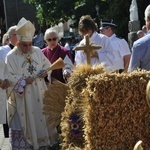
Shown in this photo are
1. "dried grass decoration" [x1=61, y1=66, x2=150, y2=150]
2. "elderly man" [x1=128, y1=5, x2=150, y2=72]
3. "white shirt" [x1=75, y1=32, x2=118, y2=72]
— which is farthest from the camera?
"white shirt" [x1=75, y1=32, x2=118, y2=72]

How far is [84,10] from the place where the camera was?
3397cm

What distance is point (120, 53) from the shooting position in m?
7.93

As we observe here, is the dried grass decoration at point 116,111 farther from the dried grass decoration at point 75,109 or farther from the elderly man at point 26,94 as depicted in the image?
the elderly man at point 26,94

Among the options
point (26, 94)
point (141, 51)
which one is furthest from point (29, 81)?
point (141, 51)

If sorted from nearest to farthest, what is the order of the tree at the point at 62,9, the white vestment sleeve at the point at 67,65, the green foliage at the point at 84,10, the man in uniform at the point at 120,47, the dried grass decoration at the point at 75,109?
the dried grass decoration at the point at 75,109
the white vestment sleeve at the point at 67,65
the man in uniform at the point at 120,47
the green foliage at the point at 84,10
the tree at the point at 62,9

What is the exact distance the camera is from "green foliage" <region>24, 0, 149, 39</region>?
27.2m

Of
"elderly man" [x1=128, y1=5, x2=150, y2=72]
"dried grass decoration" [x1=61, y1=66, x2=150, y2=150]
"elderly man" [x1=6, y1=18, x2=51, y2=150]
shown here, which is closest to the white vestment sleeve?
"elderly man" [x1=6, y1=18, x2=51, y2=150]

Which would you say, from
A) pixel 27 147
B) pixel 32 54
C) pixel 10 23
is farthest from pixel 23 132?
pixel 10 23

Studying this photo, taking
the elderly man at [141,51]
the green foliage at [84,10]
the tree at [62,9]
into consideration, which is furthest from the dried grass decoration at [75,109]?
the tree at [62,9]

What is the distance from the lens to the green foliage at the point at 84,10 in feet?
89.1

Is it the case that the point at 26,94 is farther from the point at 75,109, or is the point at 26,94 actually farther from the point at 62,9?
the point at 62,9

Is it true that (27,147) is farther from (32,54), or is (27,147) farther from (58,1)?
(58,1)

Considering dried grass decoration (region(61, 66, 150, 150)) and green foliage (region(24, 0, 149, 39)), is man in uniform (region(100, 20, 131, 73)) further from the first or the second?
green foliage (region(24, 0, 149, 39))

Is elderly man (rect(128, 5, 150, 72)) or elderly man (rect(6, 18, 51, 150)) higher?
elderly man (rect(128, 5, 150, 72))
